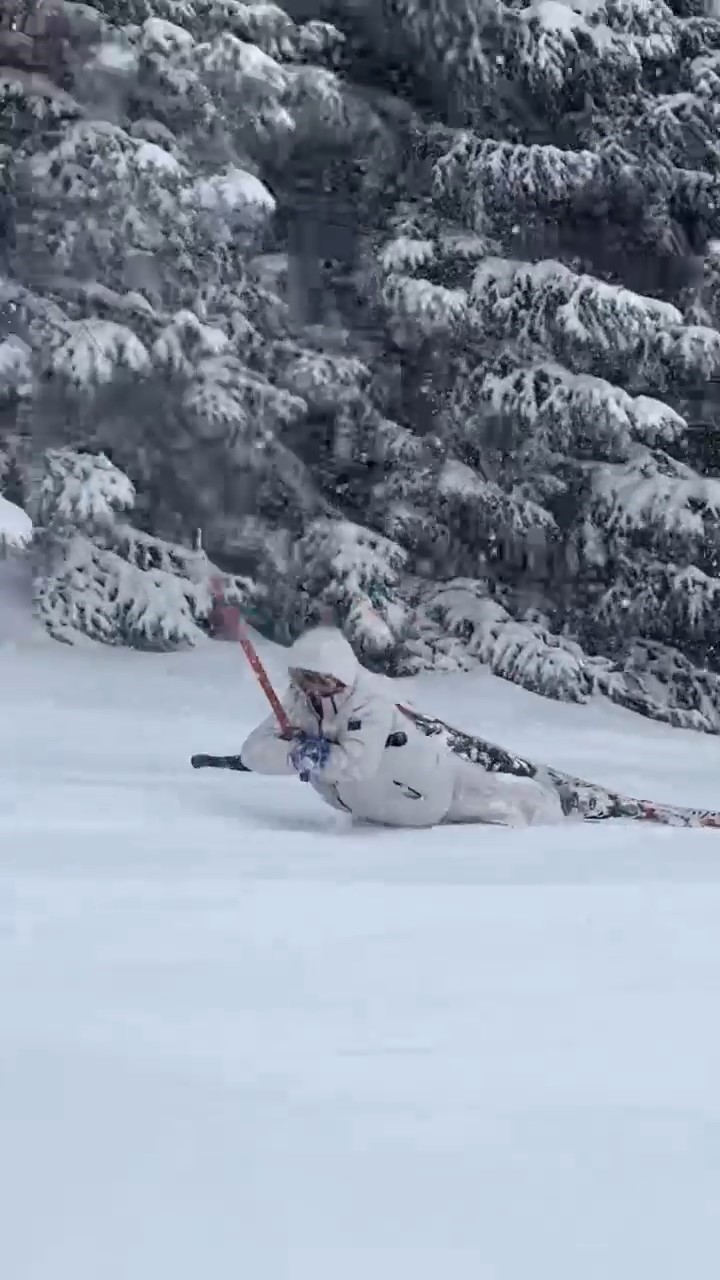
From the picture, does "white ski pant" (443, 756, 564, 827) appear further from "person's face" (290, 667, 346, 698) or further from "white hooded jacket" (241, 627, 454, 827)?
"person's face" (290, 667, 346, 698)

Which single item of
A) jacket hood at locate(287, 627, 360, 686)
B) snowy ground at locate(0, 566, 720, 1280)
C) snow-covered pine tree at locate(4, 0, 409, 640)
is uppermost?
snowy ground at locate(0, 566, 720, 1280)

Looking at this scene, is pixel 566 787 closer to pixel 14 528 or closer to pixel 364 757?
pixel 364 757

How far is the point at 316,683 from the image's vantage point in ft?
18.9

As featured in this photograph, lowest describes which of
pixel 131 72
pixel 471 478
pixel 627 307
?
pixel 471 478

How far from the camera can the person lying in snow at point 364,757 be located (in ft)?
18.8

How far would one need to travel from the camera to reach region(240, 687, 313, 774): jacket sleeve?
5855mm

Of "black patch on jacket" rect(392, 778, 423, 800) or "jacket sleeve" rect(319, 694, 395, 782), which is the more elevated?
"jacket sleeve" rect(319, 694, 395, 782)

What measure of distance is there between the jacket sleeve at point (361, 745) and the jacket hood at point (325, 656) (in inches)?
4.6

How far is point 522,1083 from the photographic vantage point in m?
2.69

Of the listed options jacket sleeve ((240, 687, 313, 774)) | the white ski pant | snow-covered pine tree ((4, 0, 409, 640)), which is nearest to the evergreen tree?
snow-covered pine tree ((4, 0, 409, 640))

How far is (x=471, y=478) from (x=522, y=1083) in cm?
1203

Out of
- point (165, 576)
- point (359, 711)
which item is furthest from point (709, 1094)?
point (165, 576)

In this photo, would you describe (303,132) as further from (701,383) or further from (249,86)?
(701,383)

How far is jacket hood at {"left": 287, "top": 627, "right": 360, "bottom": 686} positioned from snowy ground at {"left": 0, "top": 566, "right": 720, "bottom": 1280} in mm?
590
